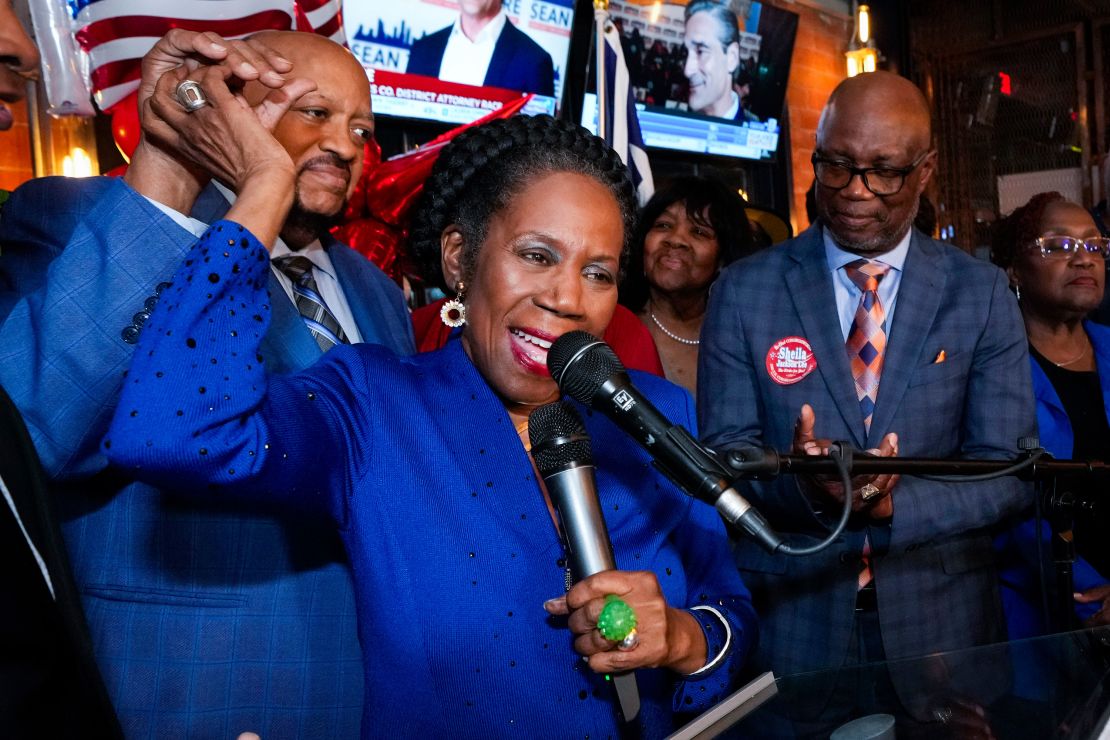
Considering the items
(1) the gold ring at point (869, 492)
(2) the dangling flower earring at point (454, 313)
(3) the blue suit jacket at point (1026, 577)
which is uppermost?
(2) the dangling flower earring at point (454, 313)

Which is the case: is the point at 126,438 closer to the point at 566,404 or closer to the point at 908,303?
A: the point at 566,404

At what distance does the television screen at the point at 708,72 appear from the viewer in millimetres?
5941

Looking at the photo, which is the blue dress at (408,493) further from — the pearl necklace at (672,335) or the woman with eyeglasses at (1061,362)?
the pearl necklace at (672,335)

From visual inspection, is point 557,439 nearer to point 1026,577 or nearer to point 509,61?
point 1026,577

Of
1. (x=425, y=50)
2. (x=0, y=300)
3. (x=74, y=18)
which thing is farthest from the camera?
(x=425, y=50)

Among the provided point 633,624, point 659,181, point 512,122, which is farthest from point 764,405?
point 659,181

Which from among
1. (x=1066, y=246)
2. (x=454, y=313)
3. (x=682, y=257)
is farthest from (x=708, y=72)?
(x=454, y=313)

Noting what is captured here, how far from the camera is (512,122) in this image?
1.75 m

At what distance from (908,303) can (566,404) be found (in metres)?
1.37

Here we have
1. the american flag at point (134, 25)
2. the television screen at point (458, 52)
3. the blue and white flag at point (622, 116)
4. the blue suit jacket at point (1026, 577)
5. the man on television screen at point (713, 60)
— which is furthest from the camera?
the man on television screen at point (713, 60)

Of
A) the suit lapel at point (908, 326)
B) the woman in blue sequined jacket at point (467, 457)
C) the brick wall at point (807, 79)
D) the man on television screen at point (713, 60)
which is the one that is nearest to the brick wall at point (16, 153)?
the woman in blue sequined jacket at point (467, 457)

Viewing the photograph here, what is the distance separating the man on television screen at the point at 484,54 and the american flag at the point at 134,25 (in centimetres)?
250

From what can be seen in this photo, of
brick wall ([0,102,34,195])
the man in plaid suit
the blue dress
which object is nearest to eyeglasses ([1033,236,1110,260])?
the man in plaid suit

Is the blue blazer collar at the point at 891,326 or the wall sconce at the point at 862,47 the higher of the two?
the wall sconce at the point at 862,47
